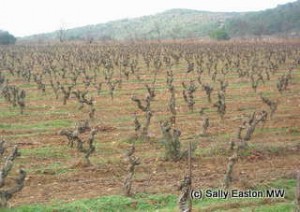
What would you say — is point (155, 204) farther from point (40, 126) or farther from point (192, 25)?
point (192, 25)

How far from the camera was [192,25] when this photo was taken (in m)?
148

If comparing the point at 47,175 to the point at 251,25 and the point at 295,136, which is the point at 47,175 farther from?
the point at 251,25

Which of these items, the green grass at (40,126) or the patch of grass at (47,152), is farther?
the green grass at (40,126)

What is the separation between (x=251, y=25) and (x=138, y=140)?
101309 mm

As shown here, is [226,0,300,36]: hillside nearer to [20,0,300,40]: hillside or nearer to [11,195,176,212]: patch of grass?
[20,0,300,40]: hillside

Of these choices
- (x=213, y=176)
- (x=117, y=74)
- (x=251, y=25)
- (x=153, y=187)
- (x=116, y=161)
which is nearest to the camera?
(x=153, y=187)

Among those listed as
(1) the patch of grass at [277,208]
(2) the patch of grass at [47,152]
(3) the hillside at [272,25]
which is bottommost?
(2) the patch of grass at [47,152]

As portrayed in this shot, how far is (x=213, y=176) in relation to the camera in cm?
1466

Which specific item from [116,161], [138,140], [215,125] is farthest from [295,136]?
[116,161]

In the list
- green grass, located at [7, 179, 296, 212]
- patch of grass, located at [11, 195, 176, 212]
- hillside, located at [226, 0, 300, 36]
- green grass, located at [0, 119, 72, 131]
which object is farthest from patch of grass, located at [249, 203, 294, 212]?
hillside, located at [226, 0, 300, 36]

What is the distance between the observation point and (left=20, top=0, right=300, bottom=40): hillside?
11350 centimetres

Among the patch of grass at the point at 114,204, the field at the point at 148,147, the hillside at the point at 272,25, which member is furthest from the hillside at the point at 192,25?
the patch of grass at the point at 114,204

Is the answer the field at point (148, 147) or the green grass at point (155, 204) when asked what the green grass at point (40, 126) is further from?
the green grass at point (155, 204)

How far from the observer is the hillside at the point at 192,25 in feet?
372
